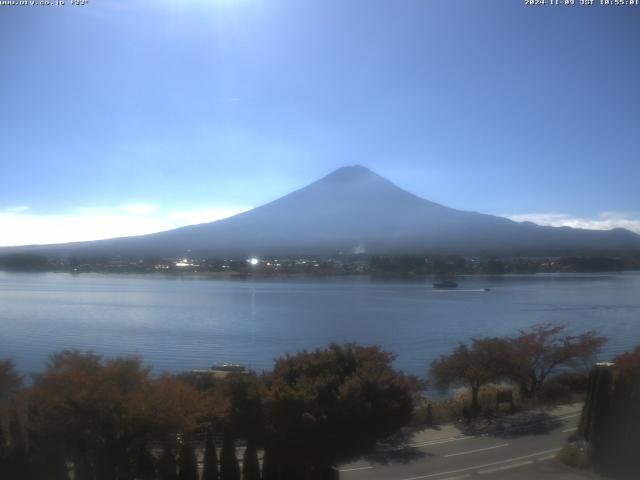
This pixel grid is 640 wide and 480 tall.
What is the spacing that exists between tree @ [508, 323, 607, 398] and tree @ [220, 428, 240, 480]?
25.1 feet

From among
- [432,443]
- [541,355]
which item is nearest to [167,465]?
[432,443]

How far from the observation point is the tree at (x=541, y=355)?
39.0ft

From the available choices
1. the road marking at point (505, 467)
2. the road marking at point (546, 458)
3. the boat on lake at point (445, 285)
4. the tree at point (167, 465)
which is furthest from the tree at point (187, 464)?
the boat on lake at point (445, 285)

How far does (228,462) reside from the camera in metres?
5.26

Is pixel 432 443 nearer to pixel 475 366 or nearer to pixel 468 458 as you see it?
pixel 468 458

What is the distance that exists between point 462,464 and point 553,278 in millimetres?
36771

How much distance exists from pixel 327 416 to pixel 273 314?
57.7ft

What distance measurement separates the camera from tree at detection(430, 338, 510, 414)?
35.6 ft

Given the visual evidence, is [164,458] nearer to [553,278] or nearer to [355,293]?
[355,293]

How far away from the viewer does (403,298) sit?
2939 cm

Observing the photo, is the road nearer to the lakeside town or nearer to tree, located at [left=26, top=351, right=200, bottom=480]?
tree, located at [left=26, top=351, right=200, bottom=480]

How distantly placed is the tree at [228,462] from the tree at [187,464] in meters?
0.23

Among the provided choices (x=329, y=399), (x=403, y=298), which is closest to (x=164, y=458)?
(x=329, y=399)

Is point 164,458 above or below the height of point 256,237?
below
